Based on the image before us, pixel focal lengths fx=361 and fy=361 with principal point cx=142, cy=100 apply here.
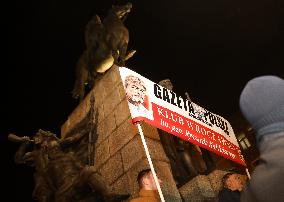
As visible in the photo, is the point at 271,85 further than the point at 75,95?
No

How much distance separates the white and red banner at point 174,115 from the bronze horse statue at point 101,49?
Answer: 4153 millimetres

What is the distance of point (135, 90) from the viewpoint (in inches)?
179

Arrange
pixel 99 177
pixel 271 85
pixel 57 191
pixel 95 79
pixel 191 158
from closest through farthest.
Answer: pixel 271 85
pixel 99 177
pixel 57 191
pixel 191 158
pixel 95 79

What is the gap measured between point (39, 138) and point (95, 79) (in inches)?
102

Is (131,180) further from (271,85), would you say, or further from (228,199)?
(271,85)

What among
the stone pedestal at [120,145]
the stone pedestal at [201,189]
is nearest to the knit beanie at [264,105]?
the stone pedestal at [120,145]

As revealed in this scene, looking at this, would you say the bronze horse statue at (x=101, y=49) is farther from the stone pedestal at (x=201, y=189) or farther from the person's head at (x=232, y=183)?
the person's head at (x=232, y=183)

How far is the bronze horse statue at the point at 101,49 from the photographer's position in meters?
9.55

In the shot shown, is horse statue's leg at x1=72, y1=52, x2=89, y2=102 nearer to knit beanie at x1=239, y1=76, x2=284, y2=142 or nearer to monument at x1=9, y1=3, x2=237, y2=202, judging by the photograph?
monument at x1=9, y1=3, x2=237, y2=202

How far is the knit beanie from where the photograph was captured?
63.9 inches

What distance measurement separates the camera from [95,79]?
31.7 ft

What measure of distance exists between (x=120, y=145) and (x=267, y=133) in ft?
17.2

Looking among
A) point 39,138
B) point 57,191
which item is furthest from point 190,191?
point 39,138

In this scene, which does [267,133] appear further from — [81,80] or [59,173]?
[81,80]
